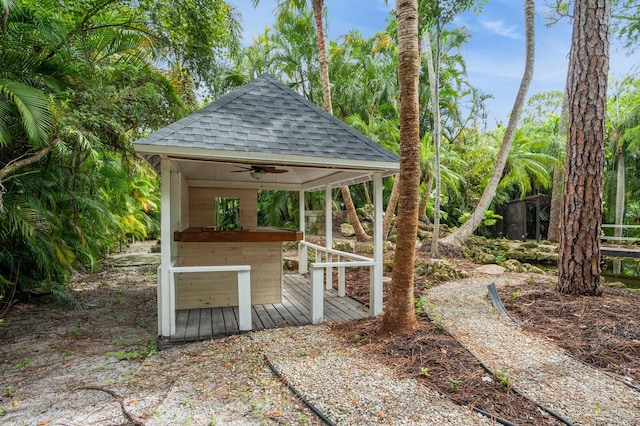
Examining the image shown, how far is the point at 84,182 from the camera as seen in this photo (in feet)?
21.5

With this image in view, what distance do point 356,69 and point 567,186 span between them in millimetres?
13558

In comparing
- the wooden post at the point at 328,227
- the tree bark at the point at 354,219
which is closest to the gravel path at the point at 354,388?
the wooden post at the point at 328,227

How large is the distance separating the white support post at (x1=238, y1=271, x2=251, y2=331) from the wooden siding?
4.27 ft

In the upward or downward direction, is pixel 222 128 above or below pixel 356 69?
below

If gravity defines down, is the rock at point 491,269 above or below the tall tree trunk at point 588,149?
below

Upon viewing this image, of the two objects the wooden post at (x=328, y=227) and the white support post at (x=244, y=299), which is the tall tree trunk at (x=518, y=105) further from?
the white support post at (x=244, y=299)

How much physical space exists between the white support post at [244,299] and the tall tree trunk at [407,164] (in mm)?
1631

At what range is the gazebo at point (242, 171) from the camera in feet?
13.3

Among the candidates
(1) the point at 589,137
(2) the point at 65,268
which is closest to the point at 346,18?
(1) the point at 589,137

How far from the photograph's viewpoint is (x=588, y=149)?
5.41 m

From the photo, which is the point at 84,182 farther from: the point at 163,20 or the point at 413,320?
Result: the point at 413,320

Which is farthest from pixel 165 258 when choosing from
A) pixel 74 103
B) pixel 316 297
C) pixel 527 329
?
pixel 527 329

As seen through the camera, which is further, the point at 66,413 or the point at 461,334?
the point at 461,334

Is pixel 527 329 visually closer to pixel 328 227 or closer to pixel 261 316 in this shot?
pixel 261 316
